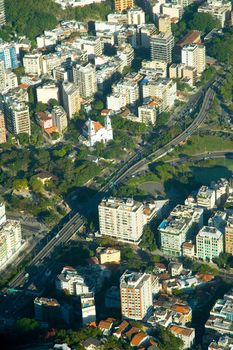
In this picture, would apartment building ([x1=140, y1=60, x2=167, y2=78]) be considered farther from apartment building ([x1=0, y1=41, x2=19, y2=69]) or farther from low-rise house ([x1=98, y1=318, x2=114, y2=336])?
low-rise house ([x1=98, y1=318, x2=114, y2=336])

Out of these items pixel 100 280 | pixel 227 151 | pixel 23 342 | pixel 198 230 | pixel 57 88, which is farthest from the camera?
pixel 57 88

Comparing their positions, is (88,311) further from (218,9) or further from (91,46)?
(218,9)

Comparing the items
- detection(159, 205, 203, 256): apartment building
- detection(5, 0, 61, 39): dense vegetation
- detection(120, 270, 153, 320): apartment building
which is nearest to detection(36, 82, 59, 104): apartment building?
detection(5, 0, 61, 39): dense vegetation

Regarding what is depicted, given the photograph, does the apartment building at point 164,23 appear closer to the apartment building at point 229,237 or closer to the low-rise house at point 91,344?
the apartment building at point 229,237

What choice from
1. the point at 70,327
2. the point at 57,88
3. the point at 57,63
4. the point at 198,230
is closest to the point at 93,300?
the point at 70,327

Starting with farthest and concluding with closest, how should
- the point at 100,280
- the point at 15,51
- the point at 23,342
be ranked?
the point at 15,51 < the point at 100,280 < the point at 23,342

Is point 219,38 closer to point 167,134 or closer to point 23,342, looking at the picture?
point 167,134

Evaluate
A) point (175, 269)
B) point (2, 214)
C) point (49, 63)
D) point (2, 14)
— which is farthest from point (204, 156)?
point (2, 14)
